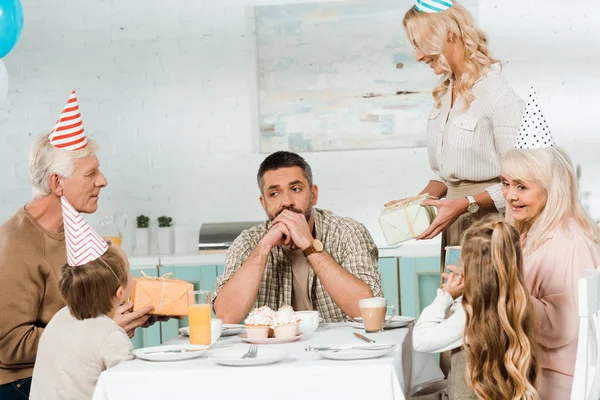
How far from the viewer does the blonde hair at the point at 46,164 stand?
252 centimetres

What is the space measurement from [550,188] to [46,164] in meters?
1.48

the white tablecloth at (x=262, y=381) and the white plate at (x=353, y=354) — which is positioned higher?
the white plate at (x=353, y=354)

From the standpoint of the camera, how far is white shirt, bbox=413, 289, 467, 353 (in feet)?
6.40

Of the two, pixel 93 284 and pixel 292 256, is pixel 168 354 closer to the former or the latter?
pixel 93 284

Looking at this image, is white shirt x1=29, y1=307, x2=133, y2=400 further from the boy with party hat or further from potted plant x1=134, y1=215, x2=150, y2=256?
potted plant x1=134, y1=215, x2=150, y2=256

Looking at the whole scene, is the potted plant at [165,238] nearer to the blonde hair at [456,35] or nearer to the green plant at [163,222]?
the green plant at [163,222]

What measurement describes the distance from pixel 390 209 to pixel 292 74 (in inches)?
76.2

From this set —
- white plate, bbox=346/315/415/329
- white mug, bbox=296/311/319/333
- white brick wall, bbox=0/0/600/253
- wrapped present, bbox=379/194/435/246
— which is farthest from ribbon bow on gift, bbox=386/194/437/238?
white brick wall, bbox=0/0/600/253

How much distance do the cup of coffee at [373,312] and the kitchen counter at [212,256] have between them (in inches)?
68.4

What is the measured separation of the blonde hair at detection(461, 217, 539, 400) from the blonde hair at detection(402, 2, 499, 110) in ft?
3.07

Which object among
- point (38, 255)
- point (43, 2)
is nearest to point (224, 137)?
point (43, 2)

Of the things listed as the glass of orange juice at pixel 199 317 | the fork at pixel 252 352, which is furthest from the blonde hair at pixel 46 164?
the fork at pixel 252 352

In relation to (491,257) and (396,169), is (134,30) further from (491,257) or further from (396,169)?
(491,257)

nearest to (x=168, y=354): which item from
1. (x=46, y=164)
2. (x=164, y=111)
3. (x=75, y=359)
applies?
(x=75, y=359)
